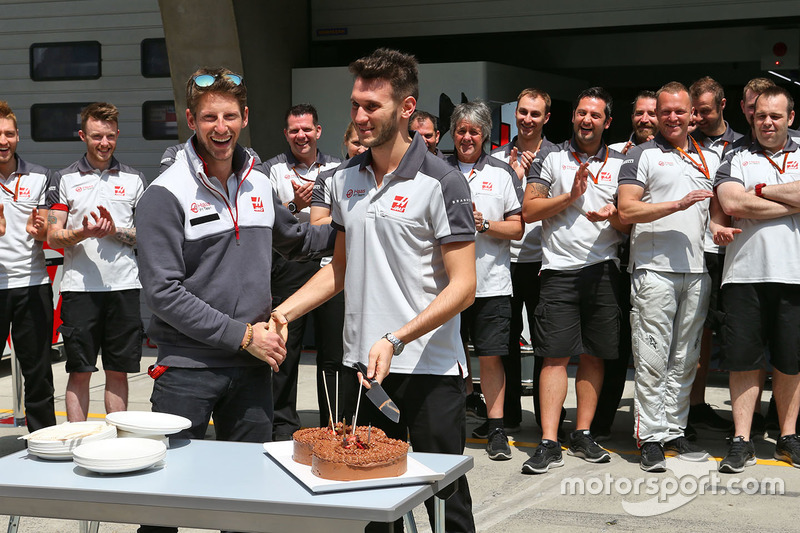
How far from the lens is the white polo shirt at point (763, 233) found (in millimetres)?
5359

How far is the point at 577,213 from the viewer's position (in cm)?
569

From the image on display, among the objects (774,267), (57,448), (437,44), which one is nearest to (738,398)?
(774,267)

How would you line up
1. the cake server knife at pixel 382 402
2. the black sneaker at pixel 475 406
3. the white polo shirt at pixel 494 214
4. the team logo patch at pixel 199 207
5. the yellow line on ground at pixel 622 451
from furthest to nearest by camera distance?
the black sneaker at pixel 475 406 < the white polo shirt at pixel 494 214 < the yellow line on ground at pixel 622 451 < the team logo patch at pixel 199 207 < the cake server knife at pixel 382 402

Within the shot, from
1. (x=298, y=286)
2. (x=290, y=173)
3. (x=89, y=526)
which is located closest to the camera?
(x=89, y=526)

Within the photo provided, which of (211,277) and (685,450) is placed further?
(685,450)

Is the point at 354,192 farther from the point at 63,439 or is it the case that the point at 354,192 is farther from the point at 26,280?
the point at 26,280

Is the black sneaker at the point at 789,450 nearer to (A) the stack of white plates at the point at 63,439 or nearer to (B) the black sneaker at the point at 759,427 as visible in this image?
(B) the black sneaker at the point at 759,427

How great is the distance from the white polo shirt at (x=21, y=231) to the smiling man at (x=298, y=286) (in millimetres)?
1428

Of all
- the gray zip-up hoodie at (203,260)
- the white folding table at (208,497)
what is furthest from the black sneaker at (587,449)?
the white folding table at (208,497)

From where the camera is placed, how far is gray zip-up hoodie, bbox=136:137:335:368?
3.24m

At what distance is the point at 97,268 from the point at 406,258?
2976mm

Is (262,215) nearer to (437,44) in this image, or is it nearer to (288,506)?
(288,506)

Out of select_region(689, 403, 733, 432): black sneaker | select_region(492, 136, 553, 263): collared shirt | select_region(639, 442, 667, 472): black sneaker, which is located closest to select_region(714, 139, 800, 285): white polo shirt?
select_region(639, 442, 667, 472): black sneaker

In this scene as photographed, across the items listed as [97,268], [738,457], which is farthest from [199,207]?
[738,457]
